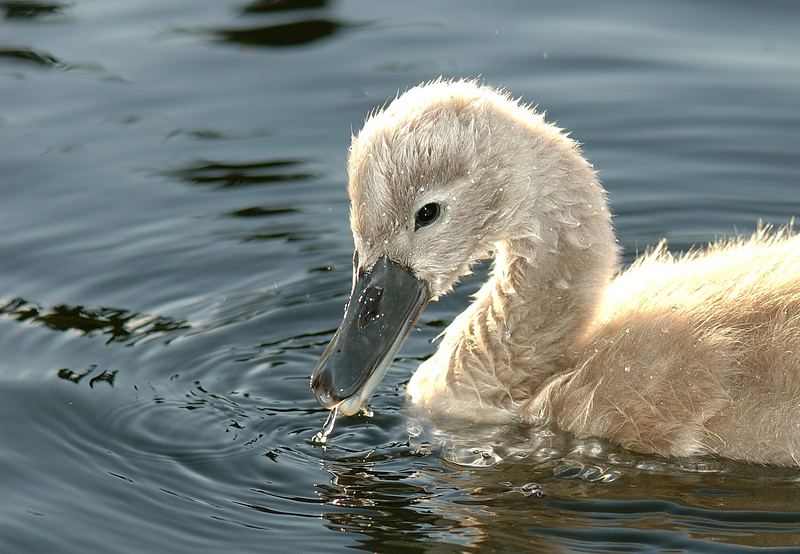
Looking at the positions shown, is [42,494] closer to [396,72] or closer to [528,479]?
[528,479]

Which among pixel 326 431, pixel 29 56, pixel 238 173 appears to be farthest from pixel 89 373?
pixel 29 56

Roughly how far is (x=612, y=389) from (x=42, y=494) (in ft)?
8.09

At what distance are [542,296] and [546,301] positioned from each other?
0.10ft

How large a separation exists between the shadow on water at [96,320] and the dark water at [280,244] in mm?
16

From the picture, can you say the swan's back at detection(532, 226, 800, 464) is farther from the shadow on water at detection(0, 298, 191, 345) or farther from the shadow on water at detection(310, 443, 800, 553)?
the shadow on water at detection(0, 298, 191, 345)

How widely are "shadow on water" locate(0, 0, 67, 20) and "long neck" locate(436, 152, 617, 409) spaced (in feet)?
18.4

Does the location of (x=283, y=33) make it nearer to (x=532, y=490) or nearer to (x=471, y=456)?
(x=471, y=456)

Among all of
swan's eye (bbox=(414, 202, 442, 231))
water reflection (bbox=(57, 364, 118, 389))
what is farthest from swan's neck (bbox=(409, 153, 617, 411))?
water reflection (bbox=(57, 364, 118, 389))

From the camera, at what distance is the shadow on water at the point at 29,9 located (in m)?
11.7

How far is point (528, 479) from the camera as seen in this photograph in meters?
6.66

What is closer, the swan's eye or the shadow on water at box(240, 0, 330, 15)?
the swan's eye

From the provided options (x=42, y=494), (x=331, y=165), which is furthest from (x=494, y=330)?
(x=331, y=165)

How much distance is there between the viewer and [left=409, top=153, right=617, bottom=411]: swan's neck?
276 inches

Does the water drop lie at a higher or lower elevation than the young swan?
lower
